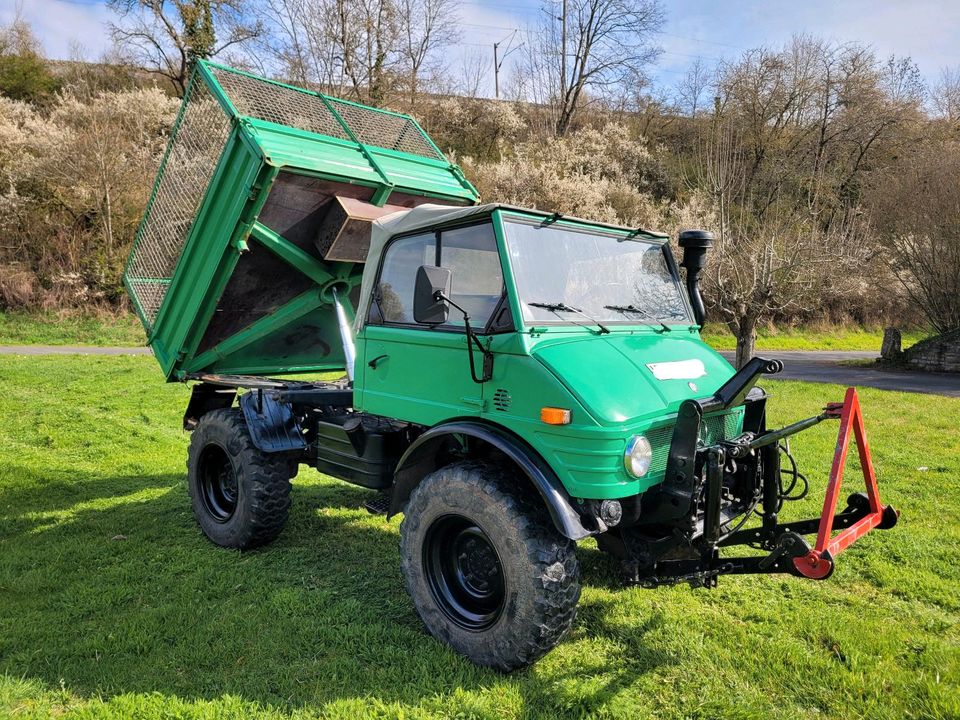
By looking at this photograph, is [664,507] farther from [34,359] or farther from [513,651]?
[34,359]

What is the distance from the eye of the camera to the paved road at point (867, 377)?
1243cm

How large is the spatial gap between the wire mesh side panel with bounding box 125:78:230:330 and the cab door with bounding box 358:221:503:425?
179 centimetres

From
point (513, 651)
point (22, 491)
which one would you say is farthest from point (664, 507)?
point (22, 491)

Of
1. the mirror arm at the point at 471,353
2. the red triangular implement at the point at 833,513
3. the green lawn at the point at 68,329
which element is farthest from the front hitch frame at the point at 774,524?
the green lawn at the point at 68,329

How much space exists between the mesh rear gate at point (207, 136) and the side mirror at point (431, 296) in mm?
2102

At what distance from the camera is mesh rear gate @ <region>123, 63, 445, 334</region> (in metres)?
4.49

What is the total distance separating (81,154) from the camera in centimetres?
1914

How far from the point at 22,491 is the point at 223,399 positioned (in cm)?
204

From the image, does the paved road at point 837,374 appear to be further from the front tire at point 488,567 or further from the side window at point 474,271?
the front tire at point 488,567

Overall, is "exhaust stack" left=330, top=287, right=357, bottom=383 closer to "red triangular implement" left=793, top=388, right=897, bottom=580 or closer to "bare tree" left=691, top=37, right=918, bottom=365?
"red triangular implement" left=793, top=388, right=897, bottom=580

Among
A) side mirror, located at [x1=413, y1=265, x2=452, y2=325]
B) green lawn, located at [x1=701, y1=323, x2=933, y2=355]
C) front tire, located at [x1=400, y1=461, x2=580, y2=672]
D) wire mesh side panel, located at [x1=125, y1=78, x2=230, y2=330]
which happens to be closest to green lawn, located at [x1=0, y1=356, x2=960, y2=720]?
Answer: front tire, located at [x1=400, y1=461, x2=580, y2=672]

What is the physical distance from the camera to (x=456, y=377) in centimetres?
326

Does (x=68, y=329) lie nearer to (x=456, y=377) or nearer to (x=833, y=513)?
(x=456, y=377)

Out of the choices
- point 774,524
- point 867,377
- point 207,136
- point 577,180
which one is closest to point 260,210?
point 207,136
